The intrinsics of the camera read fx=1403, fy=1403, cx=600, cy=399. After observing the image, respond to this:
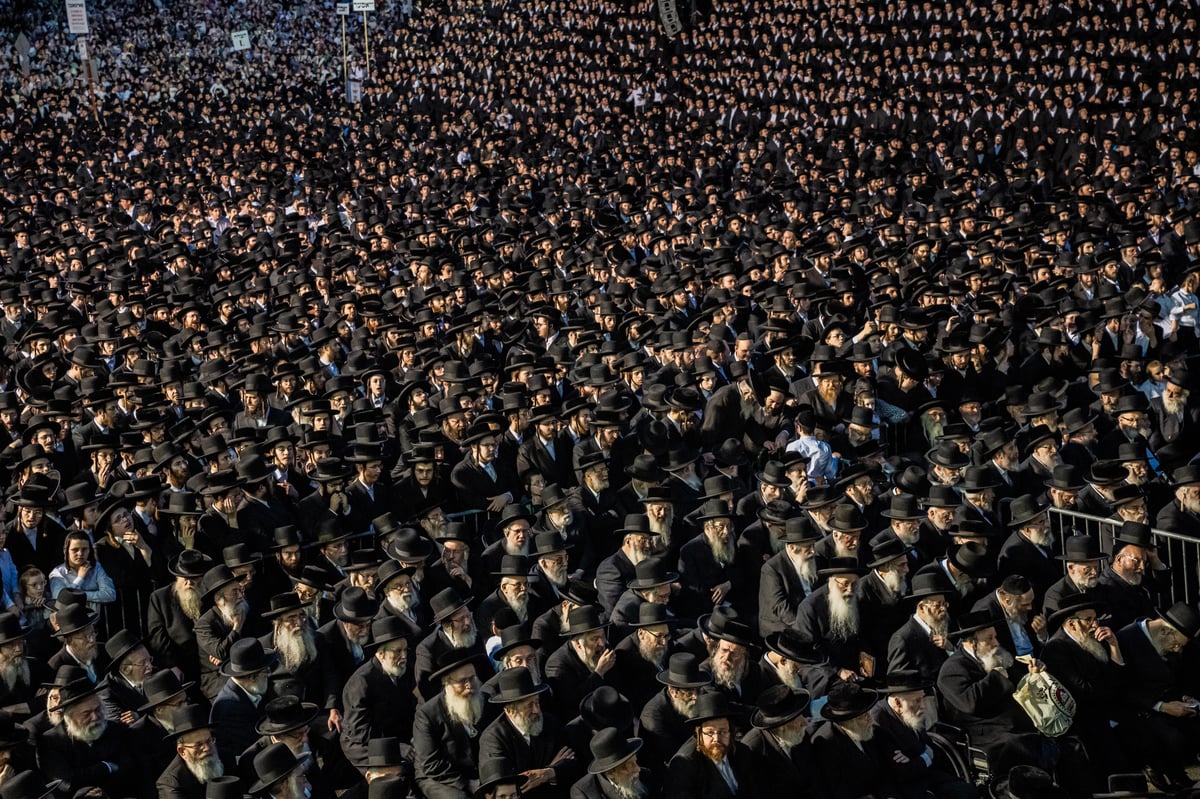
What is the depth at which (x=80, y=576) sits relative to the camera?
10.5 m

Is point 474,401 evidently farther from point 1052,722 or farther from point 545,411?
point 1052,722

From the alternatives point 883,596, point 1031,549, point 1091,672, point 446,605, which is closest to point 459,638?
point 446,605

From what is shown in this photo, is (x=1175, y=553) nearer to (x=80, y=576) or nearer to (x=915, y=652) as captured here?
(x=915, y=652)

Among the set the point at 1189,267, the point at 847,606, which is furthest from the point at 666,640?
the point at 1189,267

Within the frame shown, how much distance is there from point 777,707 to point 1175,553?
186 inches

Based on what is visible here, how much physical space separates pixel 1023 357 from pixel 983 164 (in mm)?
13243

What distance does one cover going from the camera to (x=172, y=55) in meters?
45.1

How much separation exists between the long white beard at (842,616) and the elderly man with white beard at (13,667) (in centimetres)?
541

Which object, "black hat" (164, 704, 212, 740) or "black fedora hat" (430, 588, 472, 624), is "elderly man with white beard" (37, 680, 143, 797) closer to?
"black hat" (164, 704, 212, 740)

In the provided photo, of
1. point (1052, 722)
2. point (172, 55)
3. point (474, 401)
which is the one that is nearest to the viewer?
point (1052, 722)

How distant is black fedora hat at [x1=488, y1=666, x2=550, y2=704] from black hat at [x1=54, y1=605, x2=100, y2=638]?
286cm

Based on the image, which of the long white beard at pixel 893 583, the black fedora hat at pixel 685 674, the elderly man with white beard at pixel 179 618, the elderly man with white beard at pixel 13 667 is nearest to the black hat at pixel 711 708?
the black fedora hat at pixel 685 674

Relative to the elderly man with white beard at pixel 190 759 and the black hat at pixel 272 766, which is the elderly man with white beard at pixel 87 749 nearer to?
the elderly man with white beard at pixel 190 759

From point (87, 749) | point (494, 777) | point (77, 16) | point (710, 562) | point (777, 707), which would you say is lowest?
point (710, 562)
